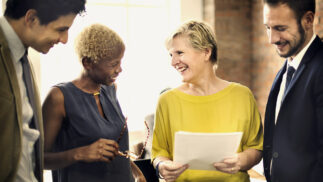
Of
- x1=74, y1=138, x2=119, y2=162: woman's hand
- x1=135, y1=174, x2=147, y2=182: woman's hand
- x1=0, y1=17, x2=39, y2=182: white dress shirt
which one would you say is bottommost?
x1=135, y1=174, x2=147, y2=182: woman's hand

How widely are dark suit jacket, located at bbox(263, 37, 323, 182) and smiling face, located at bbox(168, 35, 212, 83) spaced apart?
46cm

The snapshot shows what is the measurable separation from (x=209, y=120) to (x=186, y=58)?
32 centimetres

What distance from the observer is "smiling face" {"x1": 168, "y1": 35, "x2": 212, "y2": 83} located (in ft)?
5.48

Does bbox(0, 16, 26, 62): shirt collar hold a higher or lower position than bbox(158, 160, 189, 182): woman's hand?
higher

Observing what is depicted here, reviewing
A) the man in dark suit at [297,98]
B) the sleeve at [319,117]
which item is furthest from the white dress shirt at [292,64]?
the sleeve at [319,117]

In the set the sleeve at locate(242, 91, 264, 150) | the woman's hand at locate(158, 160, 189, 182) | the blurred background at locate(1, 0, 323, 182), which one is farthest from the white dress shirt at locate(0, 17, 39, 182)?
the blurred background at locate(1, 0, 323, 182)

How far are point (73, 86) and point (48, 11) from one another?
1.64 ft

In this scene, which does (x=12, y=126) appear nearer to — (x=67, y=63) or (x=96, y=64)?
(x=96, y=64)

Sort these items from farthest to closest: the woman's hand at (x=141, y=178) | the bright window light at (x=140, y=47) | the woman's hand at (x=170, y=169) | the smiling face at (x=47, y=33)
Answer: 1. the bright window light at (x=140, y=47)
2. the woman's hand at (x=141, y=178)
3. the woman's hand at (x=170, y=169)
4. the smiling face at (x=47, y=33)

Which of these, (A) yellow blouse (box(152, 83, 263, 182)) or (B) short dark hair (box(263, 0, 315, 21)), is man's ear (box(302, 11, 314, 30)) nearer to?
(B) short dark hair (box(263, 0, 315, 21))

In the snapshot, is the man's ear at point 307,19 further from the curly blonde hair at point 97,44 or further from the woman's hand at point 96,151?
the woman's hand at point 96,151

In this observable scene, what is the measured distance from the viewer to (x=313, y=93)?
133cm

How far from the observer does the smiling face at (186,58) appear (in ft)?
5.48

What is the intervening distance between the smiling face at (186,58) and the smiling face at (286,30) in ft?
1.26
